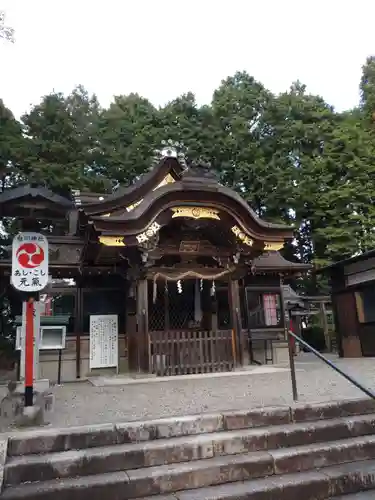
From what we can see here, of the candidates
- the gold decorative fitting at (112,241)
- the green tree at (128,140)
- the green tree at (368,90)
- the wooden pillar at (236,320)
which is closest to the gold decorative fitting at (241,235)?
the wooden pillar at (236,320)

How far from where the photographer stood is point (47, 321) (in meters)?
8.90

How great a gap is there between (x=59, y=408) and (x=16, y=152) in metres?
17.1

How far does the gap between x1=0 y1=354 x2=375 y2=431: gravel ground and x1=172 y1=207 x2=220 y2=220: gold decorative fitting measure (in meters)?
3.62

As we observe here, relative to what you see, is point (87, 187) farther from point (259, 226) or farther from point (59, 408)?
point (59, 408)

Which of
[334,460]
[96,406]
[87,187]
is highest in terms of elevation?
[87,187]

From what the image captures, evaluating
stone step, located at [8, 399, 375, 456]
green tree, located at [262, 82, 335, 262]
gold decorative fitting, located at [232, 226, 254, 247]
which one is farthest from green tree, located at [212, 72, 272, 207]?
stone step, located at [8, 399, 375, 456]

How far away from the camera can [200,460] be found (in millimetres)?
3664

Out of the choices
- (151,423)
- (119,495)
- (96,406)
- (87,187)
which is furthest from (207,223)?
(87,187)

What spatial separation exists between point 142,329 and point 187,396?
3305 mm

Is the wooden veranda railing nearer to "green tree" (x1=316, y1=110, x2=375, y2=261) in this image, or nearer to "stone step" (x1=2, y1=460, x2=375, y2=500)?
"stone step" (x1=2, y1=460, x2=375, y2=500)

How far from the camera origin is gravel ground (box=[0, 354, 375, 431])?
4.66m

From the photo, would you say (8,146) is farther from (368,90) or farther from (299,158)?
(368,90)

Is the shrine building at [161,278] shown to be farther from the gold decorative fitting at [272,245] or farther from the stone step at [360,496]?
the stone step at [360,496]

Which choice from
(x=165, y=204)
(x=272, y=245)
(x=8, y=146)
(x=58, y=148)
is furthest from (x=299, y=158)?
(x=165, y=204)
